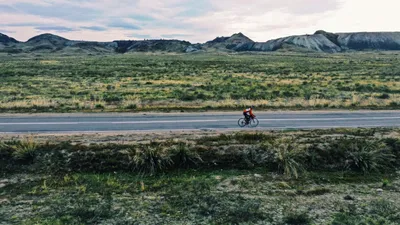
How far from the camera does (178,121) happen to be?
18125 mm

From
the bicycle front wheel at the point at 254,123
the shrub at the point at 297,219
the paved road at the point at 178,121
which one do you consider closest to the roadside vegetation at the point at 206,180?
the shrub at the point at 297,219

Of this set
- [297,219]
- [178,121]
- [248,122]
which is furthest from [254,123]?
[297,219]

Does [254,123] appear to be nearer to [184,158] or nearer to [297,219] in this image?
[184,158]

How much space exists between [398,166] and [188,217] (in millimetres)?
8218

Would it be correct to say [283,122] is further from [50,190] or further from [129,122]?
[50,190]

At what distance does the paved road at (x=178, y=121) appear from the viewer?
16.5 meters

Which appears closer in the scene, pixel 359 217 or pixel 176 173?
pixel 359 217

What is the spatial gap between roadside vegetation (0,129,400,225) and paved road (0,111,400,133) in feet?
10.0

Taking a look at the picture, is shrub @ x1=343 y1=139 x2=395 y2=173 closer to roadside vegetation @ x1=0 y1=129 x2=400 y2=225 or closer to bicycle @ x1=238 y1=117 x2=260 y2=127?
roadside vegetation @ x1=0 y1=129 x2=400 y2=225

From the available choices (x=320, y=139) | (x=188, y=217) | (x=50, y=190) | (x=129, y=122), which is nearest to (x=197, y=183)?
(x=188, y=217)

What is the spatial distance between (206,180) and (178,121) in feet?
25.9

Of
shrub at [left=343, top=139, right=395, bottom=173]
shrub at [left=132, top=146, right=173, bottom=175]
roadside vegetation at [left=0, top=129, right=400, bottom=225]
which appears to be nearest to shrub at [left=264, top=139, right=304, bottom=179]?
roadside vegetation at [left=0, top=129, right=400, bottom=225]

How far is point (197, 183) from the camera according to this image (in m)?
10.2

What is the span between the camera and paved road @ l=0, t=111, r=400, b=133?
1645 cm
